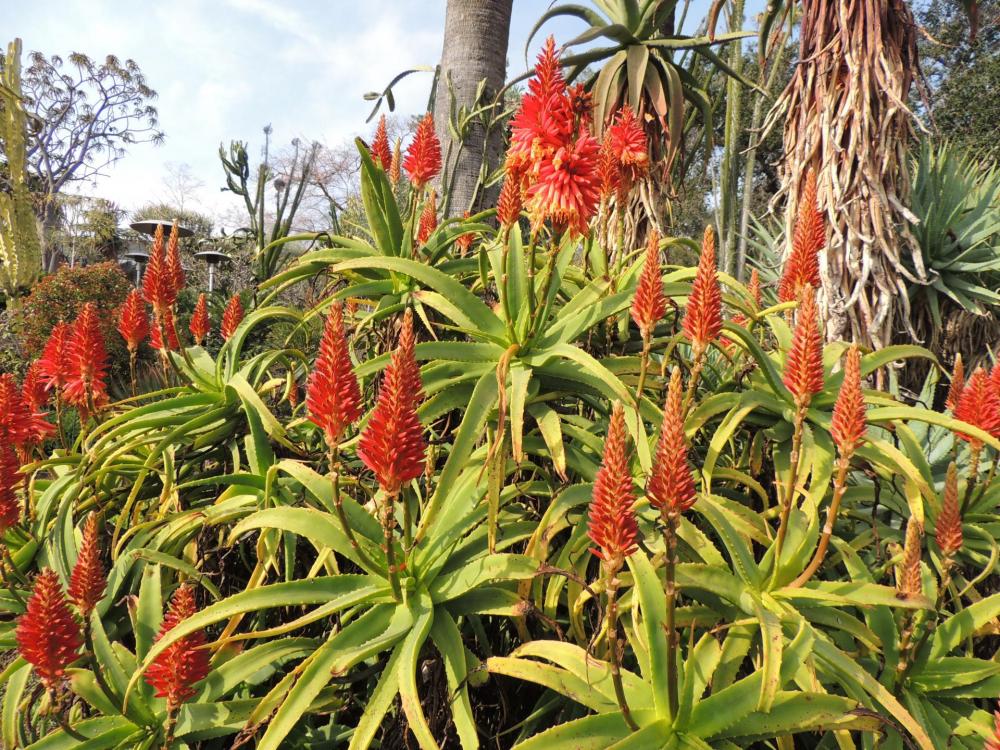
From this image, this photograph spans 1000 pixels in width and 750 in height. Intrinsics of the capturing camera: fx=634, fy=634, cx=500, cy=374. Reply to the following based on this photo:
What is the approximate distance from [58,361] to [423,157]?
4.53 ft

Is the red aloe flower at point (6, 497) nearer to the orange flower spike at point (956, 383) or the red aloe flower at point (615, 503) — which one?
the red aloe flower at point (615, 503)

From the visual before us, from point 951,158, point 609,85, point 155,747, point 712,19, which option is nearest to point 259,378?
point 155,747

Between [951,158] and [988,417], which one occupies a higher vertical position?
[951,158]

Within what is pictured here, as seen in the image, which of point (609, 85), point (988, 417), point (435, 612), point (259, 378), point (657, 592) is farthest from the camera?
point (609, 85)

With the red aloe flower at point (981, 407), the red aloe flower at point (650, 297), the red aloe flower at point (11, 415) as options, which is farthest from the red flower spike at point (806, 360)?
the red aloe flower at point (11, 415)

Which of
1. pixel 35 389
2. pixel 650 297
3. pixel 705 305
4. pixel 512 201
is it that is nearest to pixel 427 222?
pixel 512 201

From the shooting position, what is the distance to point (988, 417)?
144cm

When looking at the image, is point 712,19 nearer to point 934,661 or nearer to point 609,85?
point 609,85

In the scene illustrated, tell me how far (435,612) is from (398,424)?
0.47 m

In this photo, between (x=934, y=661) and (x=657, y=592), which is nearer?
(x=657, y=592)

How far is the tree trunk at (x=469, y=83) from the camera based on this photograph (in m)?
3.63

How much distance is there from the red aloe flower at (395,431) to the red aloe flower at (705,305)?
60 centimetres

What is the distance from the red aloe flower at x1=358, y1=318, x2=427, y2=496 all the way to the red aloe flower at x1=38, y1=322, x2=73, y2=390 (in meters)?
1.56

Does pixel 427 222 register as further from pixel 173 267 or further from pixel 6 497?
pixel 6 497
